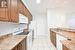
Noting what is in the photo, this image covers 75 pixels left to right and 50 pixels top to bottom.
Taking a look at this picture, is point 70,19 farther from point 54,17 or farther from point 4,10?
point 4,10

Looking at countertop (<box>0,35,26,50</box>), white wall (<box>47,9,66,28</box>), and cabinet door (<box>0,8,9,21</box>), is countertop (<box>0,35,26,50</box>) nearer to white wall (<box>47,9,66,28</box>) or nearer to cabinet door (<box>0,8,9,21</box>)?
cabinet door (<box>0,8,9,21</box>)

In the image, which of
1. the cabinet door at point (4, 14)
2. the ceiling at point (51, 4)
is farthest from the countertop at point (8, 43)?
the ceiling at point (51, 4)

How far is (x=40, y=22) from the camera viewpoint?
12148 millimetres

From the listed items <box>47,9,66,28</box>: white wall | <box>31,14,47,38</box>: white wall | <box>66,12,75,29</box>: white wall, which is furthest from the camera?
<box>31,14,47,38</box>: white wall

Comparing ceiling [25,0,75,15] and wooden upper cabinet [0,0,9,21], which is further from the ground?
ceiling [25,0,75,15]

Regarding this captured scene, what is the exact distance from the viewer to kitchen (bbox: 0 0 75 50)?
2.92m

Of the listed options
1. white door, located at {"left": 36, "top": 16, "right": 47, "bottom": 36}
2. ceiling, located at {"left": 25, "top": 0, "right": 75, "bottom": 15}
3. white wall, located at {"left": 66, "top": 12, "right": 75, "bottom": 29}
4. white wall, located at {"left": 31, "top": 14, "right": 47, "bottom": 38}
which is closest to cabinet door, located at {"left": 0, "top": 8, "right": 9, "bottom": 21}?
ceiling, located at {"left": 25, "top": 0, "right": 75, "bottom": 15}

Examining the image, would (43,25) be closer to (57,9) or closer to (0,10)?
(57,9)

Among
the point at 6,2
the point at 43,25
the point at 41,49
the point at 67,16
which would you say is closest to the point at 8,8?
the point at 6,2

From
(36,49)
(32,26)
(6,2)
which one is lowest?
A: (36,49)

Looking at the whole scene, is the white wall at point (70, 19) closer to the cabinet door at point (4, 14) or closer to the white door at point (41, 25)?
the white door at point (41, 25)

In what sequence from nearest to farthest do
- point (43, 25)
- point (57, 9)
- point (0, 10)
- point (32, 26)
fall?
point (0, 10), point (57, 9), point (32, 26), point (43, 25)

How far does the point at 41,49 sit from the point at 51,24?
11.7ft

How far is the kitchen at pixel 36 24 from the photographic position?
2924 millimetres
